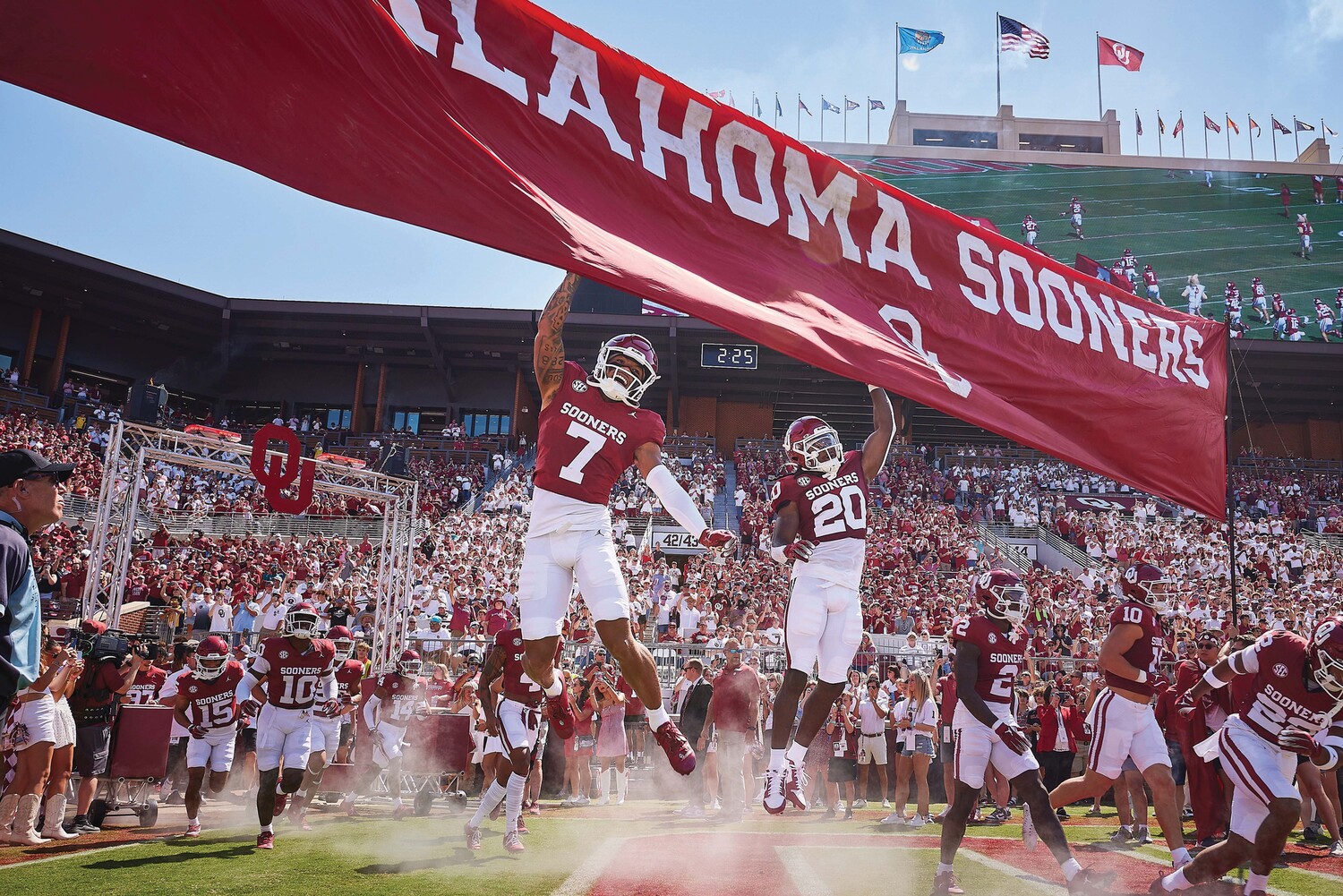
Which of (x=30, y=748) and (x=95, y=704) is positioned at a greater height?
(x=95, y=704)

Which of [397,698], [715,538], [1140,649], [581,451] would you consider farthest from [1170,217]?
[715,538]

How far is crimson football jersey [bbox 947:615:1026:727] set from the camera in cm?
698

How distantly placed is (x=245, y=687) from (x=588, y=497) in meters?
6.44

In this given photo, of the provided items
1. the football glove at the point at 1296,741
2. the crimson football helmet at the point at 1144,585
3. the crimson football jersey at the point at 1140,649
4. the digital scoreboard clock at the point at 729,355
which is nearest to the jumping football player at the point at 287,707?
the crimson football jersey at the point at 1140,649

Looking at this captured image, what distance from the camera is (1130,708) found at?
7301mm

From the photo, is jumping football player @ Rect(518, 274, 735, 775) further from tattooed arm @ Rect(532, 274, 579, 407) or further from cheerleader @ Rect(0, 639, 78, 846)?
cheerleader @ Rect(0, 639, 78, 846)

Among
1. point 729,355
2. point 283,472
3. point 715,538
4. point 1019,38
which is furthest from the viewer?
point 1019,38

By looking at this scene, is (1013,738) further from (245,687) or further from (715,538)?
(245,687)

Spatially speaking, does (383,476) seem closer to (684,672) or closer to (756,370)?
(684,672)

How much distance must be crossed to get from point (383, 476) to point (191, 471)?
14934 mm

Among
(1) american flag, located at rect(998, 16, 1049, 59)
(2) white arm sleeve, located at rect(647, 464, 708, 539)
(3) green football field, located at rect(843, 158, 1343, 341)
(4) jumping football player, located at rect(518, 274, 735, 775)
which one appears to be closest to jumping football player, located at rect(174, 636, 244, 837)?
(4) jumping football player, located at rect(518, 274, 735, 775)

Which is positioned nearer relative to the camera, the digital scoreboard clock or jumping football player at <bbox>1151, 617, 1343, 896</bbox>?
jumping football player at <bbox>1151, 617, 1343, 896</bbox>

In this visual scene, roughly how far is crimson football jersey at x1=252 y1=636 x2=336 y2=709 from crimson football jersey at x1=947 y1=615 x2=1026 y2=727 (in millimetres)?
6179

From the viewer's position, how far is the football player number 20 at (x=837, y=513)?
6.66 m
